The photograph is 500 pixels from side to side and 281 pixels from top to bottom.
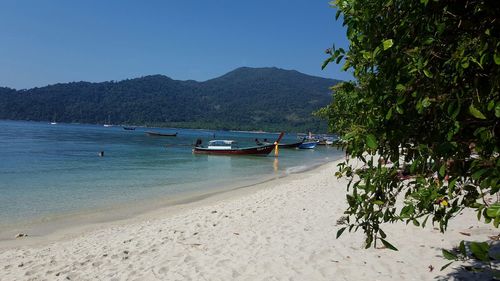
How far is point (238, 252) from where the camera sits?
275 inches

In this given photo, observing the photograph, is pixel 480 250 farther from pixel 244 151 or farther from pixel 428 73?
pixel 244 151

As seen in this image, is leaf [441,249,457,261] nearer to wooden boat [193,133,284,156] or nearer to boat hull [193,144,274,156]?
wooden boat [193,133,284,156]

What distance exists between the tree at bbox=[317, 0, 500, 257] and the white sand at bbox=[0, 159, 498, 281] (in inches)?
142

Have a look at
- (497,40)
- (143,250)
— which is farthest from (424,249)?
(497,40)

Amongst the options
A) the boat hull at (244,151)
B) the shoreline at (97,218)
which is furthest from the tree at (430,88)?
the boat hull at (244,151)

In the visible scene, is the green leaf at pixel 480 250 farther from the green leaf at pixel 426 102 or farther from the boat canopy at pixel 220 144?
the boat canopy at pixel 220 144

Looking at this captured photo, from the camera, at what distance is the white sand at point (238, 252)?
5875mm

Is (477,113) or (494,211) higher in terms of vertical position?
(477,113)

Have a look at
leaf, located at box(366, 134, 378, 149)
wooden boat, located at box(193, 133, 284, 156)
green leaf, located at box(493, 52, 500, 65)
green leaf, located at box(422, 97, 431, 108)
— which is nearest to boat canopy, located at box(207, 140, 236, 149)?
wooden boat, located at box(193, 133, 284, 156)

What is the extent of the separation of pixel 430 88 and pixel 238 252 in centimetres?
545

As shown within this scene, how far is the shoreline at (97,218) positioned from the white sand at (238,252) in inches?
13.9

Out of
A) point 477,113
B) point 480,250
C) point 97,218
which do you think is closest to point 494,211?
point 480,250

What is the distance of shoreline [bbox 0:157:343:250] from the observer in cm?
995

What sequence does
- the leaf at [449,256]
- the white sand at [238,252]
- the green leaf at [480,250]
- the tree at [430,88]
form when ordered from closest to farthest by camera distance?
the green leaf at [480,250], the leaf at [449,256], the tree at [430,88], the white sand at [238,252]
